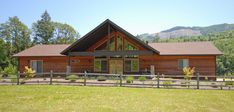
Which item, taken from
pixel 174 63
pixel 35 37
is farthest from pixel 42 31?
pixel 174 63

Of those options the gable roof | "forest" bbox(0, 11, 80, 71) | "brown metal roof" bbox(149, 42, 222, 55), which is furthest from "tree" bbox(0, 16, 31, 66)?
"brown metal roof" bbox(149, 42, 222, 55)

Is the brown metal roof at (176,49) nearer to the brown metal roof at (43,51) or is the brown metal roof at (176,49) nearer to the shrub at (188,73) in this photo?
the brown metal roof at (43,51)

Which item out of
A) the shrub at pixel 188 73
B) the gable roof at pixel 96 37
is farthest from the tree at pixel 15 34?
the shrub at pixel 188 73

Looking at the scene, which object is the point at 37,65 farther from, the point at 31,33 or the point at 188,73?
the point at 31,33

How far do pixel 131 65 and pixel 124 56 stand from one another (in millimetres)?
1234

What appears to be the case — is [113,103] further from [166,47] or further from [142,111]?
[166,47]

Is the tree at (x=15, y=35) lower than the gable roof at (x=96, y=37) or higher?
higher

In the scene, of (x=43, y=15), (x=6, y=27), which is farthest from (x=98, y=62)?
(x=43, y=15)

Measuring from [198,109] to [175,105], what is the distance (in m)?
1.05

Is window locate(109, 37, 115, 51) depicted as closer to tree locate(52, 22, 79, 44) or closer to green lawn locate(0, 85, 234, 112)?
green lawn locate(0, 85, 234, 112)

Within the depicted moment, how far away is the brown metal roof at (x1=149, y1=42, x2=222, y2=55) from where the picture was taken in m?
27.2

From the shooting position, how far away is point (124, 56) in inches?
1110

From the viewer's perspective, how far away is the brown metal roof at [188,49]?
27200 millimetres

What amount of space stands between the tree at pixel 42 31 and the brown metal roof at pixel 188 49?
38909 millimetres
